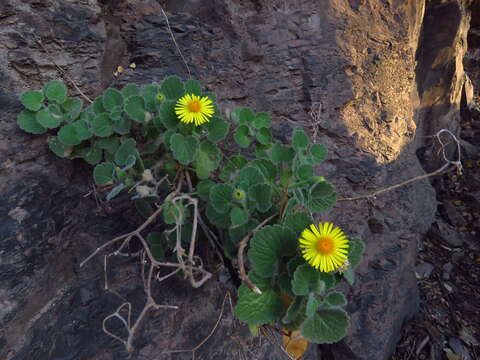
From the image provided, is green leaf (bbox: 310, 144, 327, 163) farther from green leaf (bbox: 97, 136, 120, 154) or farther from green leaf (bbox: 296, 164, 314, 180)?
green leaf (bbox: 97, 136, 120, 154)

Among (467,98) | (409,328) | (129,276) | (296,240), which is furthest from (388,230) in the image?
(467,98)

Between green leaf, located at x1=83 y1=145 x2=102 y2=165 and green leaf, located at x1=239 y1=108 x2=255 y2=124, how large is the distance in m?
0.51

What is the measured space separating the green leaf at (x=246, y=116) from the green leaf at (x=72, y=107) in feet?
1.82

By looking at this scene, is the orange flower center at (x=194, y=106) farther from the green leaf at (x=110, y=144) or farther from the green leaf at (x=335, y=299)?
the green leaf at (x=335, y=299)

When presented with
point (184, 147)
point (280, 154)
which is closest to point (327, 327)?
point (280, 154)

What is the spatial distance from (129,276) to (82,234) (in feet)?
0.73

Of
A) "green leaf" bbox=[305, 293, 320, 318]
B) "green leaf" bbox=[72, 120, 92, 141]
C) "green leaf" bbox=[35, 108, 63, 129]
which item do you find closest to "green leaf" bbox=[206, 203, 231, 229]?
"green leaf" bbox=[305, 293, 320, 318]

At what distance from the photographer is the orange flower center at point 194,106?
105 centimetres

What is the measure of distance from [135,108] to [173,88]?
0.14 meters

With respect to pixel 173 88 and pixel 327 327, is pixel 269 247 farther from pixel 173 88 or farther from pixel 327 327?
pixel 173 88

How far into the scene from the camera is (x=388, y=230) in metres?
1.83

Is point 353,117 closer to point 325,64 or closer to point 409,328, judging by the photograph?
point 325,64

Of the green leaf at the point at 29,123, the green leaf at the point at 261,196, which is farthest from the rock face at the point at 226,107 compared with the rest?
the green leaf at the point at 261,196

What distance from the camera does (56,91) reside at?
114 cm
